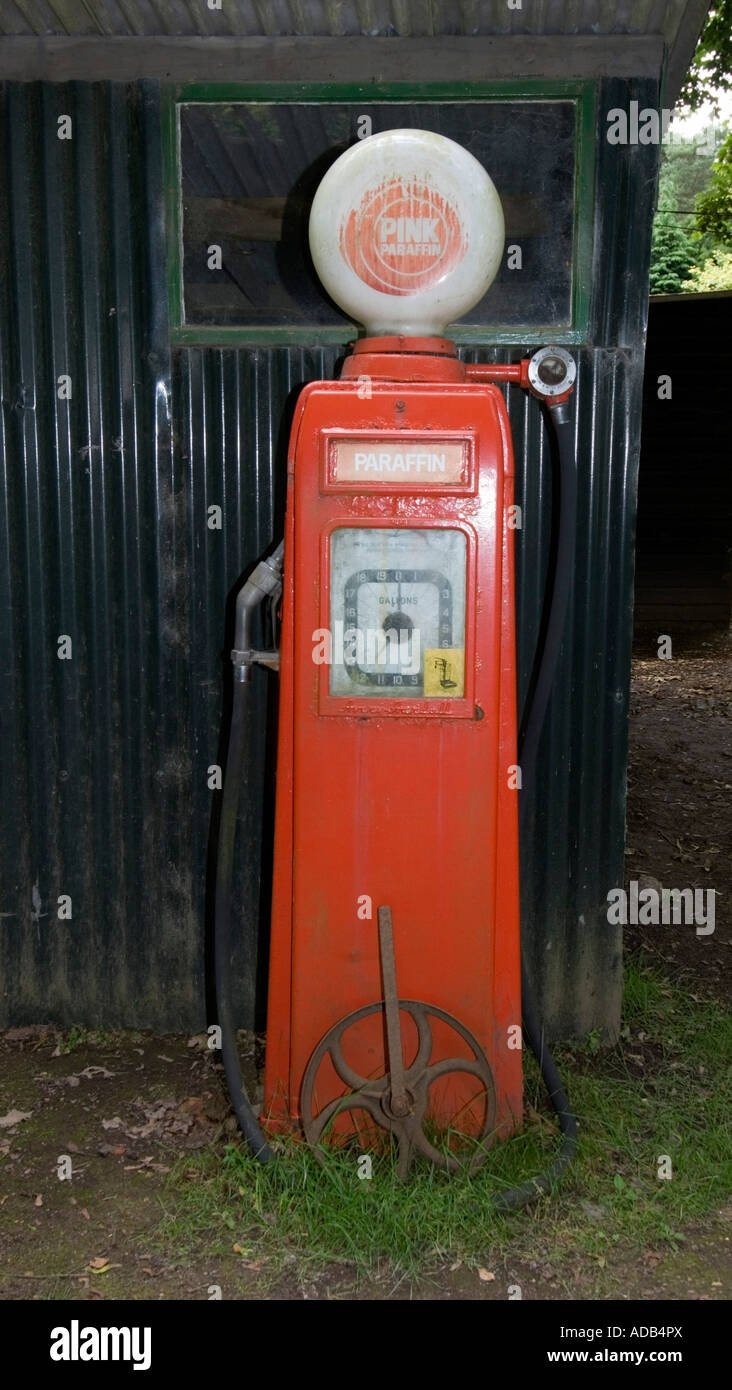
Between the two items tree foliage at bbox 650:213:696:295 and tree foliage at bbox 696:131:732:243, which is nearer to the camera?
tree foliage at bbox 696:131:732:243

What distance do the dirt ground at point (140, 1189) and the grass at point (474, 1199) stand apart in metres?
0.05

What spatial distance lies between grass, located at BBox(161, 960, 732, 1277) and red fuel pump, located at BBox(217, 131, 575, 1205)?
0.09 meters

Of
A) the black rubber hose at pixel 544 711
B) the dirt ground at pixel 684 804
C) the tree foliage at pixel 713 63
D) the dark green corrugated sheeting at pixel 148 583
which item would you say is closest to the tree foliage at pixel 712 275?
the tree foliage at pixel 713 63

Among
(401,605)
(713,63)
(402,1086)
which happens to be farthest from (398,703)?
(713,63)

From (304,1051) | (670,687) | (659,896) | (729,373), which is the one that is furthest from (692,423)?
(304,1051)

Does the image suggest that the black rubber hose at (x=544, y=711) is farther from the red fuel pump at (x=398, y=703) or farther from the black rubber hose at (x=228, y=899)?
the black rubber hose at (x=228, y=899)

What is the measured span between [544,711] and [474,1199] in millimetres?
1472

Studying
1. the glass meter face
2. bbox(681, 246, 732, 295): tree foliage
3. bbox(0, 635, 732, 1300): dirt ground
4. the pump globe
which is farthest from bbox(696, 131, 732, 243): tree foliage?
the glass meter face

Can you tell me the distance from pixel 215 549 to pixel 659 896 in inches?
124

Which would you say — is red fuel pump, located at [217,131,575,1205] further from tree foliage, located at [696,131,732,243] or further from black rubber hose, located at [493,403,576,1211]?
tree foliage, located at [696,131,732,243]

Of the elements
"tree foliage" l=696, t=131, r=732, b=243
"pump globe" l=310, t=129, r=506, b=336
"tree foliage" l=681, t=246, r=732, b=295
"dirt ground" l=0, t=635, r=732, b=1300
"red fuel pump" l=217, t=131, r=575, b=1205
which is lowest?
"dirt ground" l=0, t=635, r=732, b=1300

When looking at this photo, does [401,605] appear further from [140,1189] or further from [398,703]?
[140,1189]

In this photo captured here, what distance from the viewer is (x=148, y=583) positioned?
4.14 meters

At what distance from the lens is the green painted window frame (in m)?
3.82
